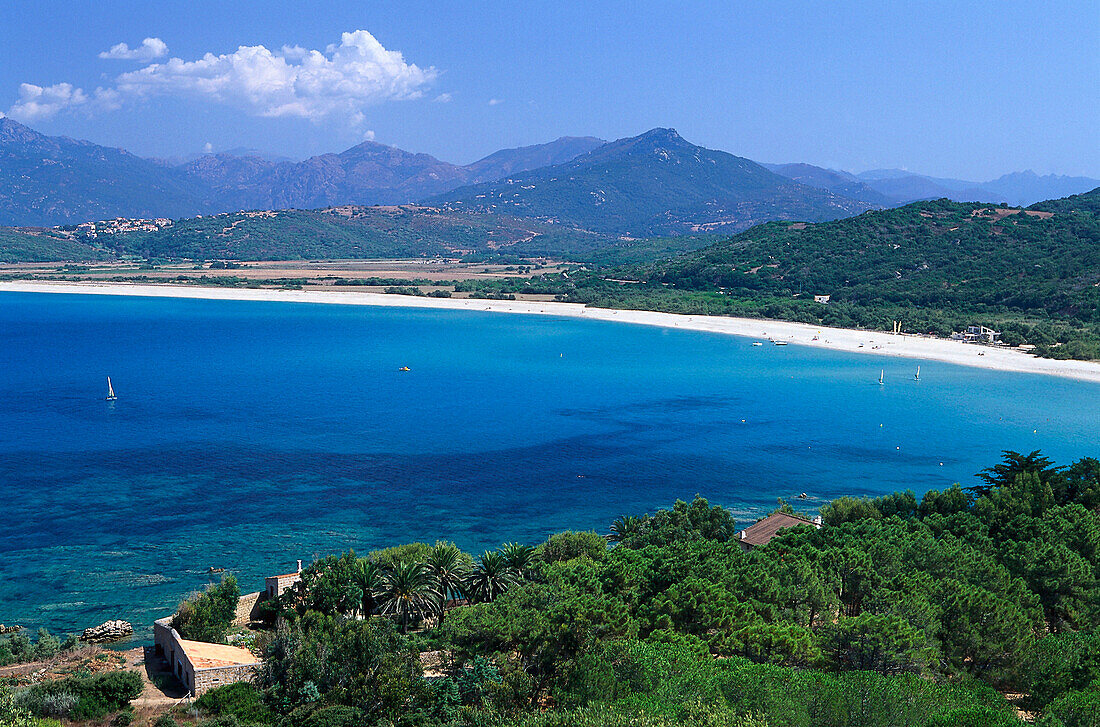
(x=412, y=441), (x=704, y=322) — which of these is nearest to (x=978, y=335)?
(x=704, y=322)

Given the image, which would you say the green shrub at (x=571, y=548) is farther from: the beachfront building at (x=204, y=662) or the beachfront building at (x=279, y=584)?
the beachfront building at (x=204, y=662)

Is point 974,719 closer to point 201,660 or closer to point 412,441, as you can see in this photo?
point 201,660

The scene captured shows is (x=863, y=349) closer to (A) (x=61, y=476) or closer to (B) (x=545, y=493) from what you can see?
(B) (x=545, y=493)

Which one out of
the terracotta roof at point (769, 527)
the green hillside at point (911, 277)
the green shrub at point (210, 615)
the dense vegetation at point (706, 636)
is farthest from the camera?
the green hillside at point (911, 277)

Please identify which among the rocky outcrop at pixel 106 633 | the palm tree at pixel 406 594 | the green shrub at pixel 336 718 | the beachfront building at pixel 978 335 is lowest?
the rocky outcrop at pixel 106 633

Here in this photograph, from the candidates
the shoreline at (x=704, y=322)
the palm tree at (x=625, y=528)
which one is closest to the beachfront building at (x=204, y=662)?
the palm tree at (x=625, y=528)

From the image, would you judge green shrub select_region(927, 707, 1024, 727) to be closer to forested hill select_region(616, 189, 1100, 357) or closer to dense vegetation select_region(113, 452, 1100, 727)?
dense vegetation select_region(113, 452, 1100, 727)

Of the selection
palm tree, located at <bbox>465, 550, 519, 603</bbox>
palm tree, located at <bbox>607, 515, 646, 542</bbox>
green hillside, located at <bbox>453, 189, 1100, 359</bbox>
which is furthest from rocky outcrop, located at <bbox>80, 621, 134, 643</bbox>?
green hillside, located at <bbox>453, 189, 1100, 359</bbox>
